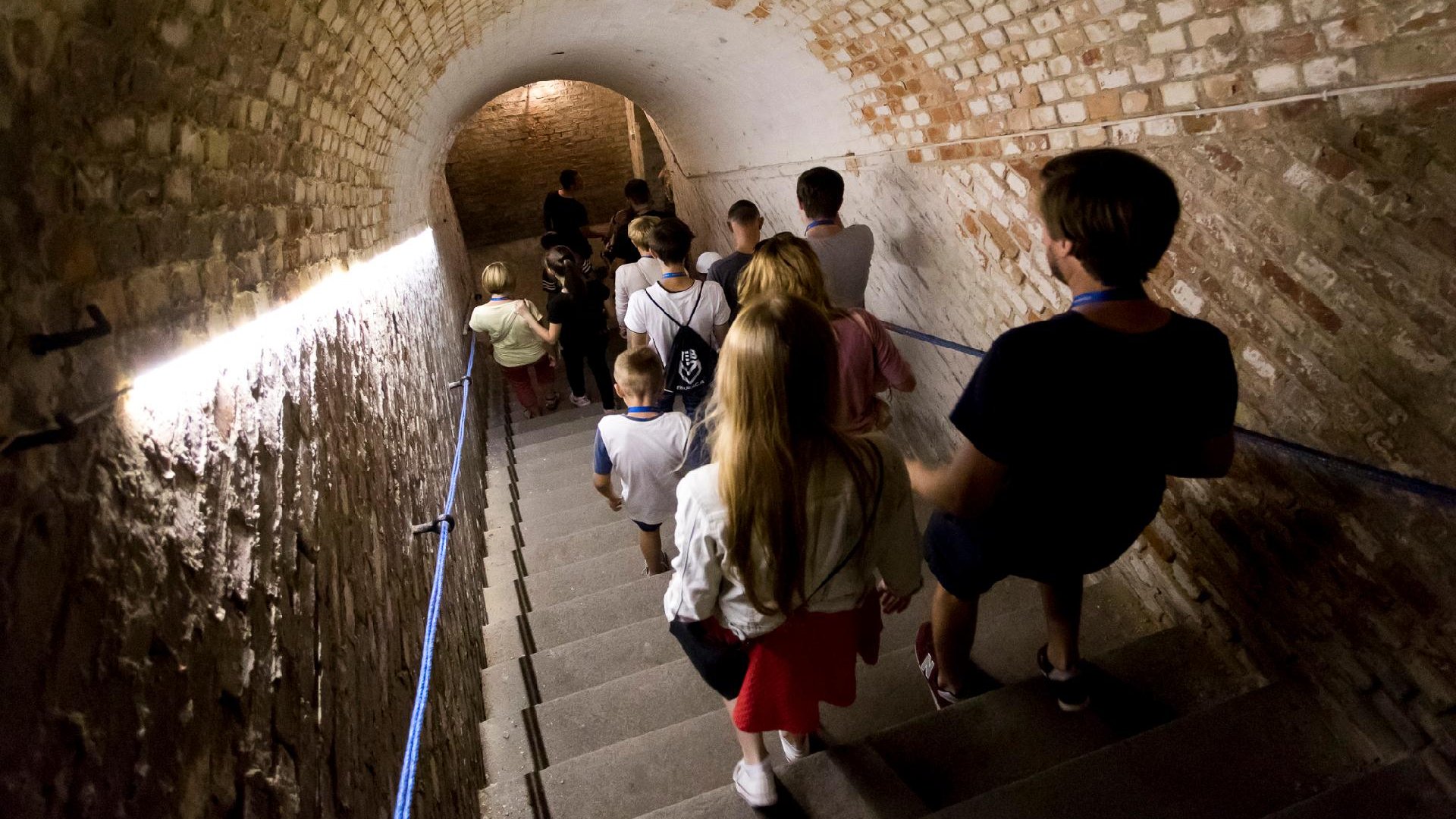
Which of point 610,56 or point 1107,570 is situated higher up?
point 610,56

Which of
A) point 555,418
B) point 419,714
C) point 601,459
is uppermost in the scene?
point 601,459

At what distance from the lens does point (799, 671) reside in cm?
199

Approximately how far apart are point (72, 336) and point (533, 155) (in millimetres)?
12014

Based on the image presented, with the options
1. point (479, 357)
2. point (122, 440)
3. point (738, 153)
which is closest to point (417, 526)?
point (122, 440)

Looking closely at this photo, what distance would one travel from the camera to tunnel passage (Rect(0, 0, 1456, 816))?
1023mm

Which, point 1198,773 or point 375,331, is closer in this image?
point 1198,773

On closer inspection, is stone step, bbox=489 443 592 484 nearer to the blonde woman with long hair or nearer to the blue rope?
the blue rope

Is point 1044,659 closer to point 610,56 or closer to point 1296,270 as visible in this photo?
point 1296,270

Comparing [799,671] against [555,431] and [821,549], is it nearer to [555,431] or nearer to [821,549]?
[821,549]

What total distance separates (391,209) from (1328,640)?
15.8 feet

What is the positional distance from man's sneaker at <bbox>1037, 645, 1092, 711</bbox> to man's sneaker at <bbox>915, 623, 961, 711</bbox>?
12.2 inches

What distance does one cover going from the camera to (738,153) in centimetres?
676

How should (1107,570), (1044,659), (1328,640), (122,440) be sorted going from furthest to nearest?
(1107,570), (1044,659), (1328,640), (122,440)

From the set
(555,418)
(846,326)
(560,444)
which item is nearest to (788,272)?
(846,326)
